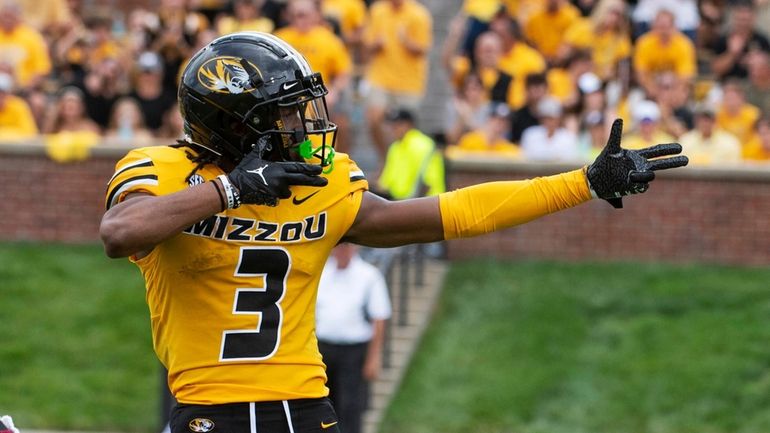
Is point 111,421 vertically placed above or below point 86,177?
below

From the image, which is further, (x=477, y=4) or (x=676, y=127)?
(x=477, y=4)

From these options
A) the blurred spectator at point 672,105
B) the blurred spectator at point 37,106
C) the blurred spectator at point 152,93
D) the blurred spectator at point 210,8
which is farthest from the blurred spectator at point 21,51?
the blurred spectator at point 672,105

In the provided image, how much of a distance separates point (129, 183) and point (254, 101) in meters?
0.44

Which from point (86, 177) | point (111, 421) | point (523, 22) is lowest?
point (111, 421)

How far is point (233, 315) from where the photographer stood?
4.25 metres

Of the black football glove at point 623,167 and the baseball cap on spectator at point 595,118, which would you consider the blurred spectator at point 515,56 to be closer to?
the baseball cap on spectator at point 595,118

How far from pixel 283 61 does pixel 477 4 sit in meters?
10.6

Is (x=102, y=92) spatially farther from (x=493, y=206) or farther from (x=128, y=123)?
(x=493, y=206)

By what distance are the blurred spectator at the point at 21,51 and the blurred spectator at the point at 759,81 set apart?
23.3 ft

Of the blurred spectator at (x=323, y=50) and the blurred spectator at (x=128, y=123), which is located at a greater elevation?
the blurred spectator at (x=323, y=50)

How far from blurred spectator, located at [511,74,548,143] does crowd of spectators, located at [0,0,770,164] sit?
2 cm

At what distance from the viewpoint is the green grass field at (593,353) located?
11172 mm

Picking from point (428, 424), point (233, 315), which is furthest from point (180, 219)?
point (428, 424)

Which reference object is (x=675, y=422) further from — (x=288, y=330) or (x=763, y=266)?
(x=288, y=330)
